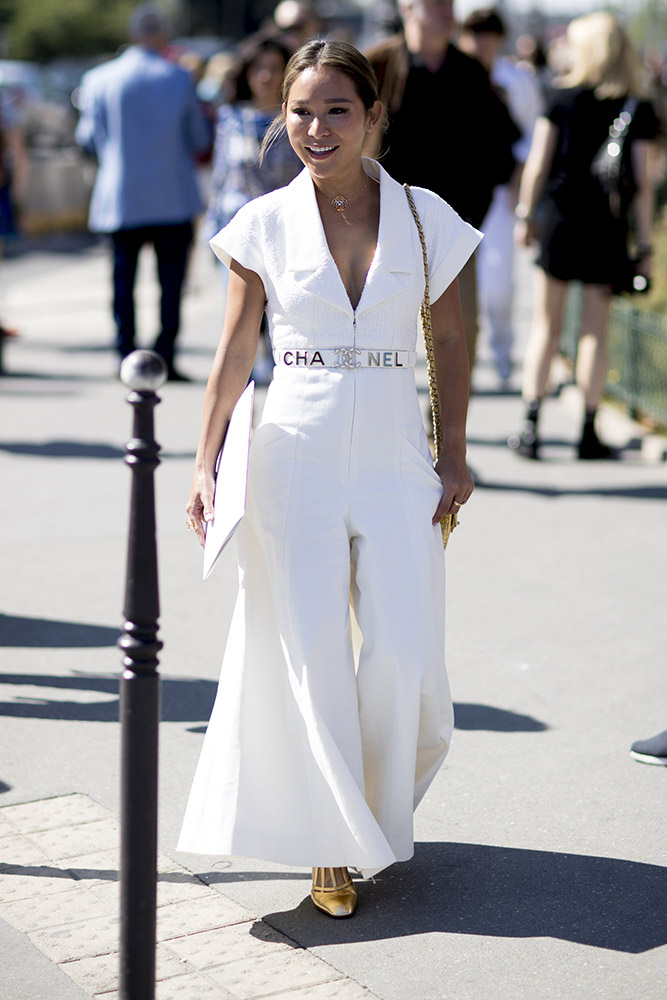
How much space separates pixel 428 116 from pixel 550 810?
14.2 feet

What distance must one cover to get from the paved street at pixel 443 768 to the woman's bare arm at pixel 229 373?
93 cm

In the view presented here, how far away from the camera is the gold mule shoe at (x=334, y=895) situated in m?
3.59

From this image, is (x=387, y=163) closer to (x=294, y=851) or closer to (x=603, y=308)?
(x=603, y=308)

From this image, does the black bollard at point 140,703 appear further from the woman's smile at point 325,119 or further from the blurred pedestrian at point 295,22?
the blurred pedestrian at point 295,22

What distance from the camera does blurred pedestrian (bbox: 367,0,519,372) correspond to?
757cm

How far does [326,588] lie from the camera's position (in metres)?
3.54

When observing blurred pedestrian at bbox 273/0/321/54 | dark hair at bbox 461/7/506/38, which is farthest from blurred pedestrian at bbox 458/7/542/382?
blurred pedestrian at bbox 273/0/321/54

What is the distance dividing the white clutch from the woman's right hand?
0.11ft

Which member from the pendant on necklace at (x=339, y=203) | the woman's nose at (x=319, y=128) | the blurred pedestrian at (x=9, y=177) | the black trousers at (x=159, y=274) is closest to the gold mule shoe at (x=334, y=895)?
the pendant on necklace at (x=339, y=203)

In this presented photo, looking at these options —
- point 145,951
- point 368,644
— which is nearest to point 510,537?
point 368,644

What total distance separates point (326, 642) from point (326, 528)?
26cm

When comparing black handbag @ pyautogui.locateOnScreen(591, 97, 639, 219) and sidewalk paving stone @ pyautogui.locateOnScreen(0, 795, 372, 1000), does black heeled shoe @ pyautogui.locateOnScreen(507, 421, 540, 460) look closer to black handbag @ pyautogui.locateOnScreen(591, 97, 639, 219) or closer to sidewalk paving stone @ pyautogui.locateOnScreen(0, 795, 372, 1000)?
black handbag @ pyautogui.locateOnScreen(591, 97, 639, 219)

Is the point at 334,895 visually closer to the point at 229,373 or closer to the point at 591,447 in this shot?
the point at 229,373

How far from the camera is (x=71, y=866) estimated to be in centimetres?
Answer: 384
